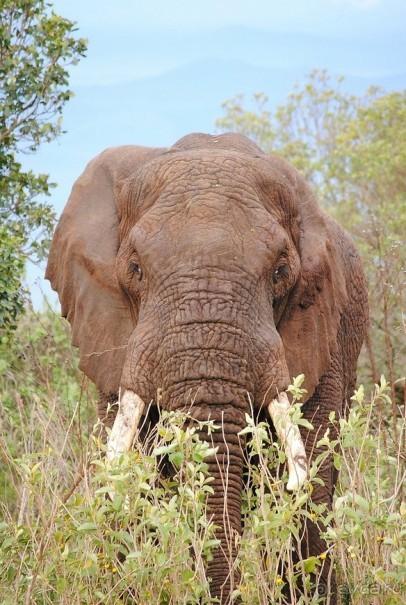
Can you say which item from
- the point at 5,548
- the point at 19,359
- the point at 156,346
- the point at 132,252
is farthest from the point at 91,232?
the point at 19,359

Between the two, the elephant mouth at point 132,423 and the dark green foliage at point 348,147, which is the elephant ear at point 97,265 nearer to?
the elephant mouth at point 132,423

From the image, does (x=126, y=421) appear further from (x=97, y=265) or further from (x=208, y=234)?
(x=97, y=265)

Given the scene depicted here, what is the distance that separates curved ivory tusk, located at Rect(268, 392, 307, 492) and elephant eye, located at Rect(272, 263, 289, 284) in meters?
0.72

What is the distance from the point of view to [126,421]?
23.4 feet

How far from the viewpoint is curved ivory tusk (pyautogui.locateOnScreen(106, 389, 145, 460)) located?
7039 mm

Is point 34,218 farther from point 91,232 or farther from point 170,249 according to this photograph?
point 170,249

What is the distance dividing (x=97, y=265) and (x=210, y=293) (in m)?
1.17

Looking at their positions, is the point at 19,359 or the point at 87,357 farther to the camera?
the point at 19,359

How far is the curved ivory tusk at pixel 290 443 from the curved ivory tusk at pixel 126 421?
0.73 metres

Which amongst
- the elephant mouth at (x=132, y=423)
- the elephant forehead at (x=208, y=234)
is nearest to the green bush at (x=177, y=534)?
the elephant mouth at (x=132, y=423)

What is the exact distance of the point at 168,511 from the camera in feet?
17.9

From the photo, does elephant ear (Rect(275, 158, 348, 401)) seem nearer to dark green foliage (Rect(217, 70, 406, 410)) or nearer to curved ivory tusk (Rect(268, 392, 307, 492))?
curved ivory tusk (Rect(268, 392, 307, 492))

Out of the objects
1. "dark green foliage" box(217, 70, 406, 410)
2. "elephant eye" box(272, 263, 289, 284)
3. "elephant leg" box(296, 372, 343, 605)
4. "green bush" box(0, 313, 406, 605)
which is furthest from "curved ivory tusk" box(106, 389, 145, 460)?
"dark green foliage" box(217, 70, 406, 410)

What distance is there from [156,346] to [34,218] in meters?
4.31
